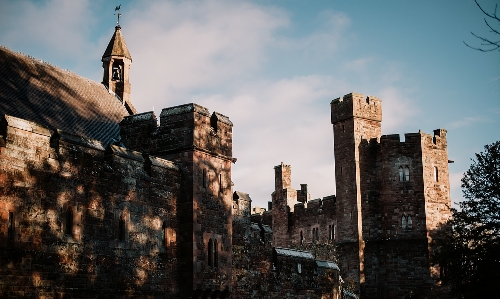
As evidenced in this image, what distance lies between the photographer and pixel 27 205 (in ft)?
49.8

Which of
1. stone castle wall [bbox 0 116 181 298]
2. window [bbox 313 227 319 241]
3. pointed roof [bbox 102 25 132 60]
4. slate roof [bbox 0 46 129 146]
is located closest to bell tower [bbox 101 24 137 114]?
pointed roof [bbox 102 25 132 60]

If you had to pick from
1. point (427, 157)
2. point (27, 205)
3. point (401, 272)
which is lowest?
point (401, 272)

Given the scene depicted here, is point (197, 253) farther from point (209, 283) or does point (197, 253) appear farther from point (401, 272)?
point (401, 272)

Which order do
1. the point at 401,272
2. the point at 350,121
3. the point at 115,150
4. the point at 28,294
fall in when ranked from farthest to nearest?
the point at 350,121
the point at 401,272
the point at 115,150
the point at 28,294

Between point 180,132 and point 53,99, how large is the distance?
19.7ft

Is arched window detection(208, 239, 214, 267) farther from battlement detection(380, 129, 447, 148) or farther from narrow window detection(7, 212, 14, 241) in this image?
battlement detection(380, 129, 447, 148)

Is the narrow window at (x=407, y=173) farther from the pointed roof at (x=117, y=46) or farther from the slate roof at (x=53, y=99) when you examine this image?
the slate roof at (x=53, y=99)

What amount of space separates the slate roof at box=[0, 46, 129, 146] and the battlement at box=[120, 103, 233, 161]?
2.36 m

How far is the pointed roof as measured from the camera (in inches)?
1270

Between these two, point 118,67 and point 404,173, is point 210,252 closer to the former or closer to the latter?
point 118,67

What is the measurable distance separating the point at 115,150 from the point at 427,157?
2636cm

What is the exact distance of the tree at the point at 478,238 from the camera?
2344cm

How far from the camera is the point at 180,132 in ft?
66.9

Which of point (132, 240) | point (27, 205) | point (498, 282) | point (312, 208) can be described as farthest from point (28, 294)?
point (312, 208)
